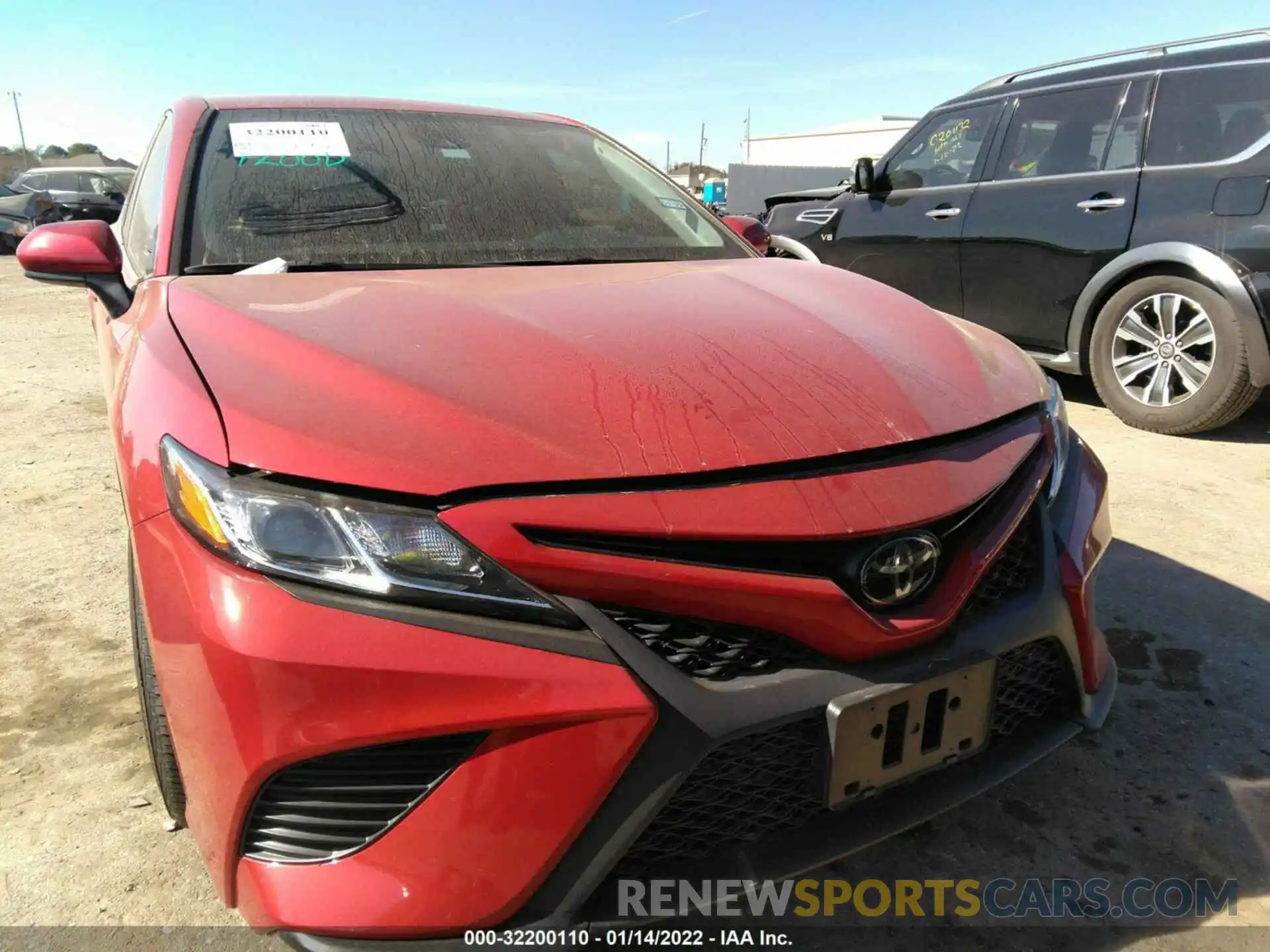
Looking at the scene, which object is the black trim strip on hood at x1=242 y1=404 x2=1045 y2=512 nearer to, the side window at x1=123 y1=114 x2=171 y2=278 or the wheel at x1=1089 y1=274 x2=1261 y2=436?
the side window at x1=123 y1=114 x2=171 y2=278

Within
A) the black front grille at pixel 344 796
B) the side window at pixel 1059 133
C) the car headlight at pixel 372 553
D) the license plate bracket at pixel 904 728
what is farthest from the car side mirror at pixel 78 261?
the side window at pixel 1059 133

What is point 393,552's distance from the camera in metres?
1.14

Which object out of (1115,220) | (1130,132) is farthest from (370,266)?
(1130,132)

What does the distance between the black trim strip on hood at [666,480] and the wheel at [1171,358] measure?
3305 mm

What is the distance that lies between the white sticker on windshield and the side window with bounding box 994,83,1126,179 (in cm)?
371

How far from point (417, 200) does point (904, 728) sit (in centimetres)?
166

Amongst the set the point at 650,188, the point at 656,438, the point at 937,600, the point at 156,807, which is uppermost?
the point at 650,188

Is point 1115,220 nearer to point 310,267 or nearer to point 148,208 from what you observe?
point 310,267

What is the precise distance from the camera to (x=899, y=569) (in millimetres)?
1290

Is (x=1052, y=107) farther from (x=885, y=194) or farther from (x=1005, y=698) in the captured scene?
(x=1005, y=698)

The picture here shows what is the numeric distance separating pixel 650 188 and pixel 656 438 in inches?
65.0

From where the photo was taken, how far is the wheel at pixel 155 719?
4.52 ft

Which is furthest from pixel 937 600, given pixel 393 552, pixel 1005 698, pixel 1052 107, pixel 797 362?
pixel 1052 107

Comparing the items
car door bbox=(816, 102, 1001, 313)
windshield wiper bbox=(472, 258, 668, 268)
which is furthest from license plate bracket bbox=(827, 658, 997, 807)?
car door bbox=(816, 102, 1001, 313)
